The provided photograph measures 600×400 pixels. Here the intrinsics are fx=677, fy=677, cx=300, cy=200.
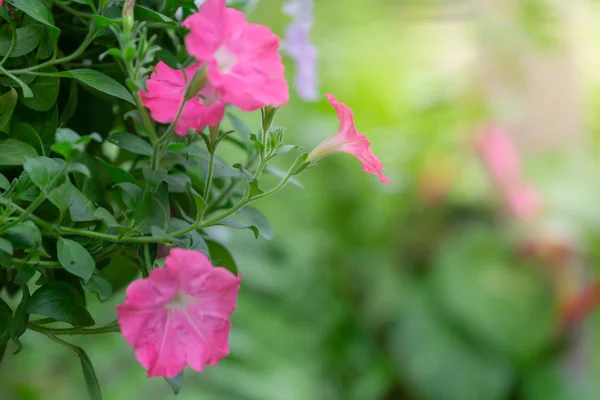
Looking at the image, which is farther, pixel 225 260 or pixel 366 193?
pixel 366 193

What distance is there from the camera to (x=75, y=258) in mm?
319

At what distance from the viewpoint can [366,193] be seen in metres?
1.69

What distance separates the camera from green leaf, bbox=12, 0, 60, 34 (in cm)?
32

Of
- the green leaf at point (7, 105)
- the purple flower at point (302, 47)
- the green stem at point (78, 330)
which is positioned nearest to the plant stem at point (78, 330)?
the green stem at point (78, 330)

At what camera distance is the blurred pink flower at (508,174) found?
1547mm

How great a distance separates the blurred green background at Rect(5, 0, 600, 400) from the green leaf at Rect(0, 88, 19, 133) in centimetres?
89

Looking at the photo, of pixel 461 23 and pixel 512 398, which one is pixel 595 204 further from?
pixel 461 23

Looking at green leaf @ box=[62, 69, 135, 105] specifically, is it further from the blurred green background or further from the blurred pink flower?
the blurred pink flower

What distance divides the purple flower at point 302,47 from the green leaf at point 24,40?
0.73ft

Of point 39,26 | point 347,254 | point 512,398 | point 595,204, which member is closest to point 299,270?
point 347,254

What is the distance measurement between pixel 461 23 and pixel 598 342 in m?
1.01

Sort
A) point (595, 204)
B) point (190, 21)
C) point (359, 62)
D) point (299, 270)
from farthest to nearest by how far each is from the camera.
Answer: point (359, 62) < point (595, 204) < point (299, 270) < point (190, 21)

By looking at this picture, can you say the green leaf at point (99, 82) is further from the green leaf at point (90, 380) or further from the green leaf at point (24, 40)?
the green leaf at point (90, 380)

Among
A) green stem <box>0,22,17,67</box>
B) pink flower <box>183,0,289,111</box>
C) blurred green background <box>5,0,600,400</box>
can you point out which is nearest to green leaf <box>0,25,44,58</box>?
green stem <box>0,22,17,67</box>
